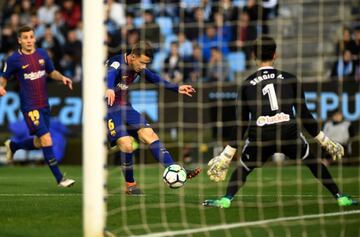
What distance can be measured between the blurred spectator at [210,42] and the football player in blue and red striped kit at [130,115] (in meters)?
6.36

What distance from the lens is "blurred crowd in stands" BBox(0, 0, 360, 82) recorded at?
17.1m

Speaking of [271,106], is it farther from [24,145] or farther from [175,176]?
[24,145]

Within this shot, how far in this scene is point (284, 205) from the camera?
10047mm

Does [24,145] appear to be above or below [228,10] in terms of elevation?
below

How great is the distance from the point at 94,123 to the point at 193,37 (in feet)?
35.9

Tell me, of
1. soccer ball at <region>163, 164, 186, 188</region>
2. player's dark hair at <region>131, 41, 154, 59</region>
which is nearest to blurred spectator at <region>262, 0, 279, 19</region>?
player's dark hair at <region>131, 41, 154, 59</region>

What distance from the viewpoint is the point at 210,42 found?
709 inches

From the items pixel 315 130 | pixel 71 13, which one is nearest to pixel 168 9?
pixel 71 13

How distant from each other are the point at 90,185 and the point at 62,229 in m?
1.15

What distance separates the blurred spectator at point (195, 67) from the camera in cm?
1725

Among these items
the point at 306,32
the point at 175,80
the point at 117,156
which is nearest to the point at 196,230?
the point at 175,80

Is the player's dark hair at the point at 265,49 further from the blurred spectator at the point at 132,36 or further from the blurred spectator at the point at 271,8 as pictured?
the blurred spectator at the point at 132,36

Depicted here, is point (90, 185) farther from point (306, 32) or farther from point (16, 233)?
point (306, 32)

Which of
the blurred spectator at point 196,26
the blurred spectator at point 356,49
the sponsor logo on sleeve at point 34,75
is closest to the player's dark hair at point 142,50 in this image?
the sponsor logo on sleeve at point 34,75
